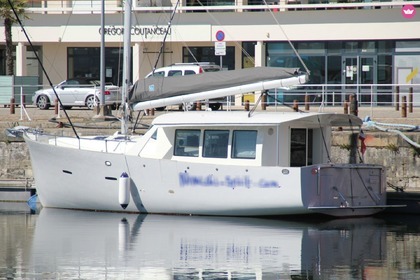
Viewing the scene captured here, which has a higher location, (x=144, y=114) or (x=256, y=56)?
(x=256, y=56)

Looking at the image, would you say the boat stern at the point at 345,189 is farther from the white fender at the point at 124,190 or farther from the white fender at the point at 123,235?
the white fender at the point at 124,190

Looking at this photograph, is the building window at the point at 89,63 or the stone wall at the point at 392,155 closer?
the stone wall at the point at 392,155

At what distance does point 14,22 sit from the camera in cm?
4759

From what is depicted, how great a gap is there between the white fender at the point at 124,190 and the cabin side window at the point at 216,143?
1.94 m

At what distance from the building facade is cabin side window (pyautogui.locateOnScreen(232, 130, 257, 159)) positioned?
1997cm

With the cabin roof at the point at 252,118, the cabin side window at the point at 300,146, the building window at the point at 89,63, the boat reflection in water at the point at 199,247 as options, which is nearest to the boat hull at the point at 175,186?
the boat reflection in water at the point at 199,247

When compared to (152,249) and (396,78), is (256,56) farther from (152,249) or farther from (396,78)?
(152,249)

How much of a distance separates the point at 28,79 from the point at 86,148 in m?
18.2

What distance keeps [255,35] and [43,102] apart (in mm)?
10807

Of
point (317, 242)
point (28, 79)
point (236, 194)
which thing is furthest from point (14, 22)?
point (317, 242)

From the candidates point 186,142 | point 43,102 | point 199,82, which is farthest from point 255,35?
point 186,142

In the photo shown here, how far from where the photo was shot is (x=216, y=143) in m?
25.8

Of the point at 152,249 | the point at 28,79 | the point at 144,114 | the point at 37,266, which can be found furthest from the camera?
the point at 28,79

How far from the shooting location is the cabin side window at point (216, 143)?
84.4 ft
